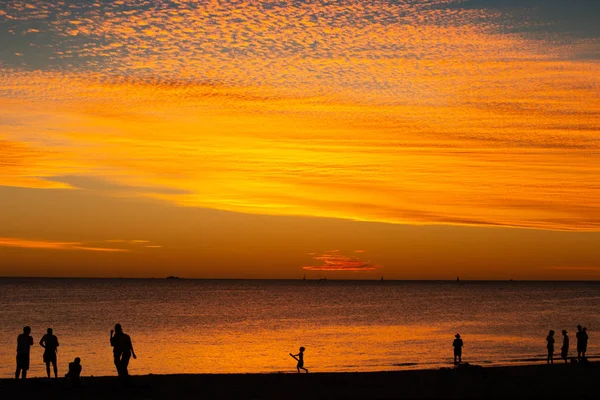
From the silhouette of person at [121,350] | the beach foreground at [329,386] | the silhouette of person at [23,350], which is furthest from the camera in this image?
the silhouette of person at [23,350]

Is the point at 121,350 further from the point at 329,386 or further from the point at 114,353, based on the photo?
the point at 329,386

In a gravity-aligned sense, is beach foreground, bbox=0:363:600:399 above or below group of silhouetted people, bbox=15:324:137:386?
below

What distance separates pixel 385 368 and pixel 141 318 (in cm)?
6192

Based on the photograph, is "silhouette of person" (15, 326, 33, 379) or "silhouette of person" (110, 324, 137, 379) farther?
"silhouette of person" (15, 326, 33, 379)

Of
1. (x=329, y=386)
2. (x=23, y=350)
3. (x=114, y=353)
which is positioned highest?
(x=114, y=353)

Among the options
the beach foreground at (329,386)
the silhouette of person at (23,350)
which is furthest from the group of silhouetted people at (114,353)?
the beach foreground at (329,386)

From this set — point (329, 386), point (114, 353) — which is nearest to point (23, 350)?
point (114, 353)

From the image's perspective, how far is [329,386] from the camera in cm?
2575

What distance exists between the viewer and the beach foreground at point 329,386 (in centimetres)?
2281

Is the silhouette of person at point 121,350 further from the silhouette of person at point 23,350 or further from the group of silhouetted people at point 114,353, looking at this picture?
the silhouette of person at point 23,350

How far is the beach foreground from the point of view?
22.8m

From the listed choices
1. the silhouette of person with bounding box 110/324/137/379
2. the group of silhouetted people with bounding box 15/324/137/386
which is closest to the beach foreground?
the group of silhouetted people with bounding box 15/324/137/386

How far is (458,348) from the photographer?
127 feet

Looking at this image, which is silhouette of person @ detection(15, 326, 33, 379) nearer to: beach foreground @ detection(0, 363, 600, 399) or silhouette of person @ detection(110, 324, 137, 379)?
beach foreground @ detection(0, 363, 600, 399)
